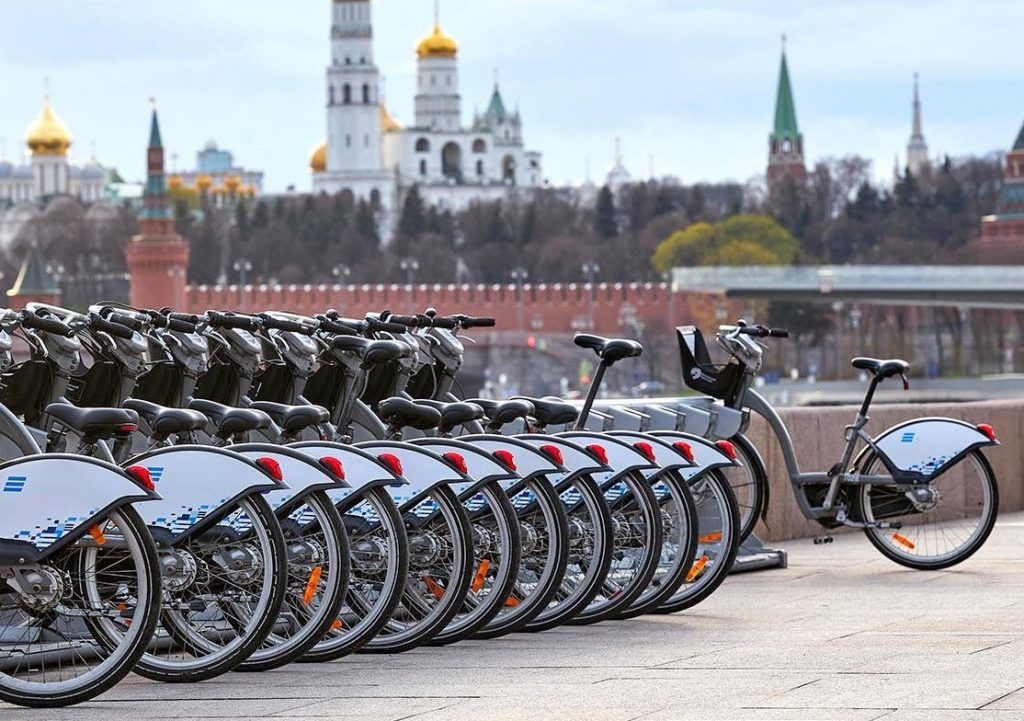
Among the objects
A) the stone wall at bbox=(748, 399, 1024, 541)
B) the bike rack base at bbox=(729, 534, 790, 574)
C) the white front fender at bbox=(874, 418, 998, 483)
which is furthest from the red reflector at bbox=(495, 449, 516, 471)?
the stone wall at bbox=(748, 399, 1024, 541)

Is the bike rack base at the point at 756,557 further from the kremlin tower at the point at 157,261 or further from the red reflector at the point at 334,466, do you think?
the kremlin tower at the point at 157,261

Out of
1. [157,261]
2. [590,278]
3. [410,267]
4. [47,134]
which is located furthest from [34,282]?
[47,134]

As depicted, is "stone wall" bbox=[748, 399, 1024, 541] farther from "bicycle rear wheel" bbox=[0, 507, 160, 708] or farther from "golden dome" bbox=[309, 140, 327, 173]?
"golden dome" bbox=[309, 140, 327, 173]

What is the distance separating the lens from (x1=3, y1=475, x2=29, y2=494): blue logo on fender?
5680mm

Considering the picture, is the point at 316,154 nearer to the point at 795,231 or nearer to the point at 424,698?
the point at 795,231

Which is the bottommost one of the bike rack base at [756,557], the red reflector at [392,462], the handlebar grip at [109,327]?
the bike rack base at [756,557]

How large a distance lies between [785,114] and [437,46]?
21.7m

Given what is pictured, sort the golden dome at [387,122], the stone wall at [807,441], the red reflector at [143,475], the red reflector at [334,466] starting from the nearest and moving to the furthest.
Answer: the red reflector at [143,475], the red reflector at [334,466], the stone wall at [807,441], the golden dome at [387,122]

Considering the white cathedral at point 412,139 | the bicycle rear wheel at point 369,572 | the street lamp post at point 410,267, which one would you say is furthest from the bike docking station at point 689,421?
the white cathedral at point 412,139

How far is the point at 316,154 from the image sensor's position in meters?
155

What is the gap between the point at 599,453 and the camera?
721 cm

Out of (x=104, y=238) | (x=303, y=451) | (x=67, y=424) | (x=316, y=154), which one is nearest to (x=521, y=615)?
(x=303, y=451)

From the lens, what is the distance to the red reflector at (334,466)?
6.25 m

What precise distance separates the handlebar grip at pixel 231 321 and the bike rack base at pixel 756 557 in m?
2.49
